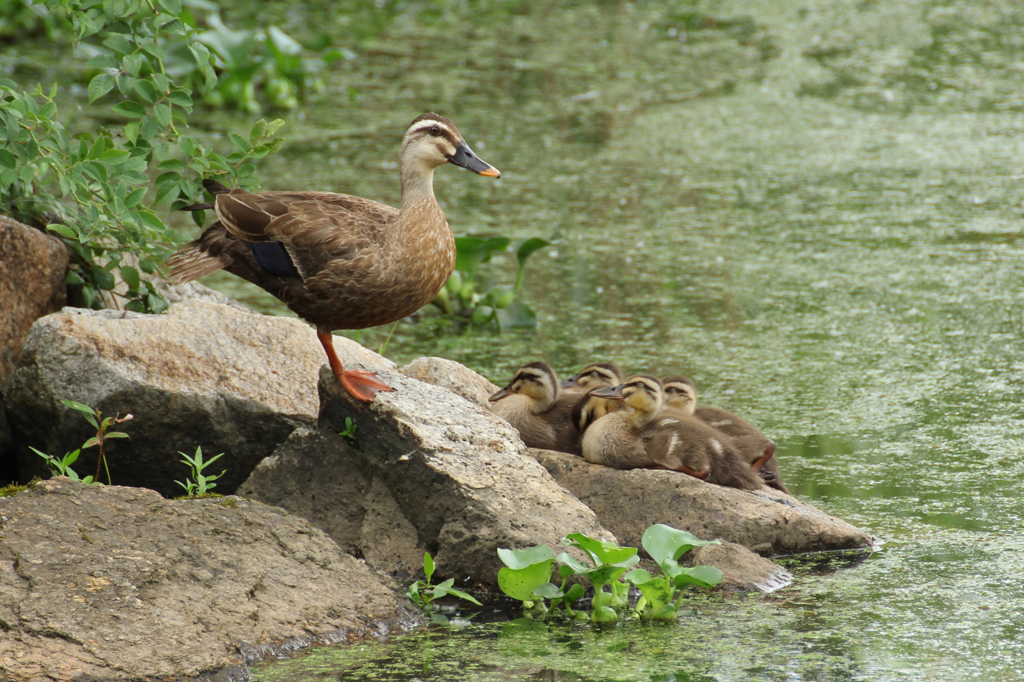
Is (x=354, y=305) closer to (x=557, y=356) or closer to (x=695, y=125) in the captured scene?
(x=557, y=356)

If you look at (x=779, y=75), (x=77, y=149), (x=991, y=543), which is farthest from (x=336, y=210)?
(x=779, y=75)

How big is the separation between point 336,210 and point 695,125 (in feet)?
21.4

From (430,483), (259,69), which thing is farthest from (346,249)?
(259,69)

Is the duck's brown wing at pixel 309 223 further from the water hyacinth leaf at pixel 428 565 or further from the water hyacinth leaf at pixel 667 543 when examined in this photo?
the water hyacinth leaf at pixel 667 543

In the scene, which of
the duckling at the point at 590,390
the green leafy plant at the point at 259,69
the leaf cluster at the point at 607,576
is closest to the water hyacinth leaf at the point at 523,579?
the leaf cluster at the point at 607,576

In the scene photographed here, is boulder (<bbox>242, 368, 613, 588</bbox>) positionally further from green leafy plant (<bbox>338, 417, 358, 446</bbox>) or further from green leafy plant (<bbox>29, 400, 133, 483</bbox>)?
green leafy plant (<bbox>29, 400, 133, 483</bbox>)

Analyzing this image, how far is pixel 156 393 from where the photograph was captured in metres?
4.12

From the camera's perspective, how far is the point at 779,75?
11219 millimetres

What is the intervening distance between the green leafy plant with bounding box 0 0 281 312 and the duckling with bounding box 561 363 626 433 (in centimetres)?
154

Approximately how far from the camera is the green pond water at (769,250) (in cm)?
336

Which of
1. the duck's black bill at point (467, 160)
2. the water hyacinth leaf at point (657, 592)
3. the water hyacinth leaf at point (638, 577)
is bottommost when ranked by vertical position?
the water hyacinth leaf at point (657, 592)

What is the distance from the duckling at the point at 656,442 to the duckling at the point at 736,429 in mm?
123

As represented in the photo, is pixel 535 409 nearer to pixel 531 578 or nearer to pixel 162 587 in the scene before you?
pixel 531 578

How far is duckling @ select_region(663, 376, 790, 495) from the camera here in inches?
175
